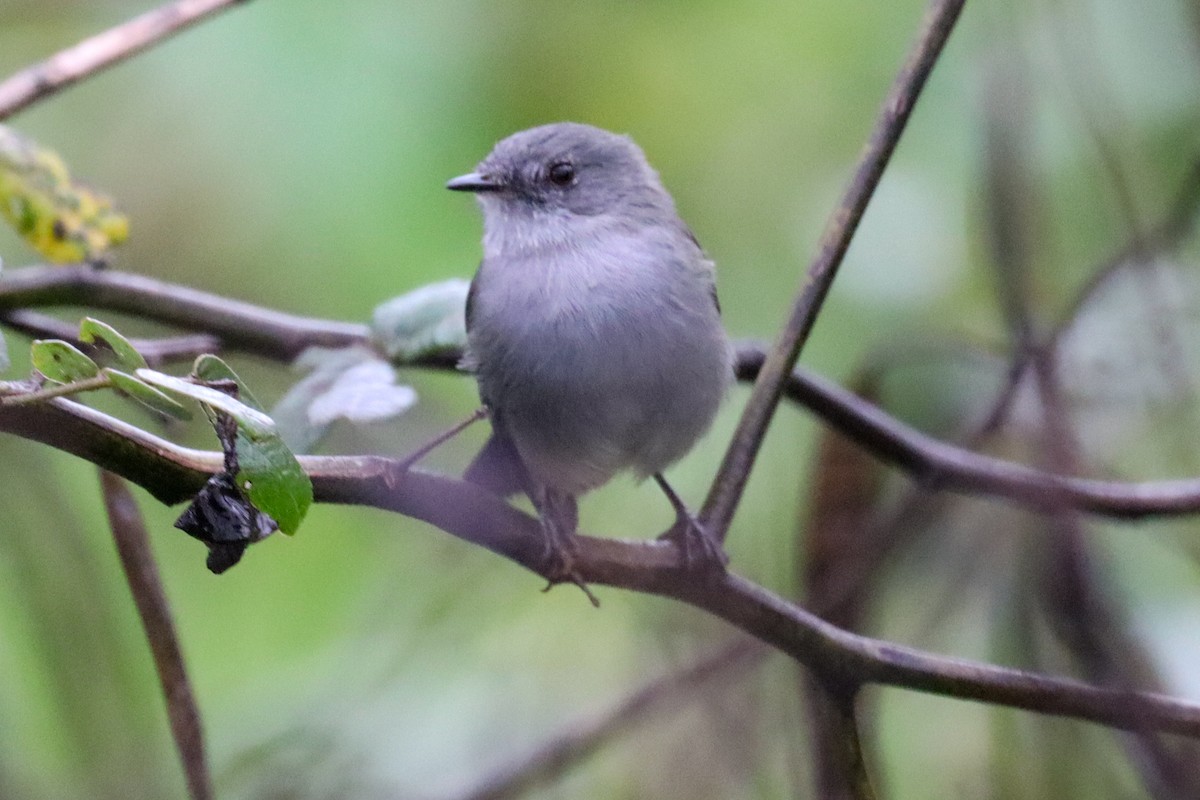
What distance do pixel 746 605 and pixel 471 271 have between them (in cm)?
218

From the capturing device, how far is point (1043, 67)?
324 cm

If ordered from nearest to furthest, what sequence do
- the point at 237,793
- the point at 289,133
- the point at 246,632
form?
the point at 237,793 < the point at 289,133 < the point at 246,632

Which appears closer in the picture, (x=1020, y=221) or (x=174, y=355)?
(x=174, y=355)

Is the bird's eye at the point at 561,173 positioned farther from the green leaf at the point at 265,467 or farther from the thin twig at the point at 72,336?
the green leaf at the point at 265,467

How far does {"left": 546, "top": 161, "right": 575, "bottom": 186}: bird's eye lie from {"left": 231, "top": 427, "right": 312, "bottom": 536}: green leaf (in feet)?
7.12

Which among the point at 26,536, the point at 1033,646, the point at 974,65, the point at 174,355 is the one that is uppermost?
the point at 974,65

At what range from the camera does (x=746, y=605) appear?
6.24ft

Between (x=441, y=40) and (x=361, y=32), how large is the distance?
0.82 ft

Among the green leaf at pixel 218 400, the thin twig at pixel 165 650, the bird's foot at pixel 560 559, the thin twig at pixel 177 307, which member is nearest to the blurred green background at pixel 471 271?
the thin twig at pixel 177 307

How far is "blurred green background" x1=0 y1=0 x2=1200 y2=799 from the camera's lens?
292cm

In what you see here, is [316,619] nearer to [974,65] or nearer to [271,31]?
[271,31]

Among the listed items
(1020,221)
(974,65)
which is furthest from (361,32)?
(1020,221)

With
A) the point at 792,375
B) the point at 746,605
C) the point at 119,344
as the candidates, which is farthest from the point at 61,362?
the point at 792,375

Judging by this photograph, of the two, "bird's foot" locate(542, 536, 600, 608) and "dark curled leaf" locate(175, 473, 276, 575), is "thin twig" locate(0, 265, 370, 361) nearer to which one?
"bird's foot" locate(542, 536, 600, 608)
